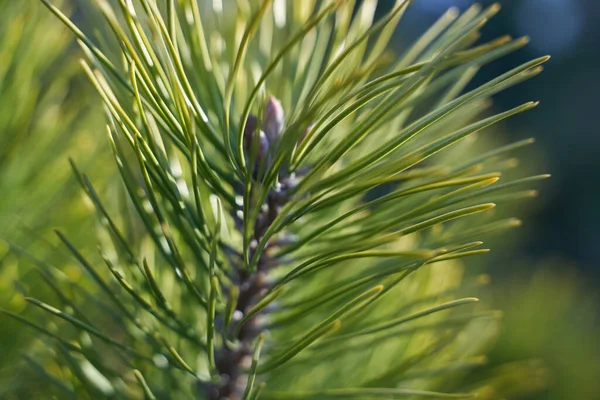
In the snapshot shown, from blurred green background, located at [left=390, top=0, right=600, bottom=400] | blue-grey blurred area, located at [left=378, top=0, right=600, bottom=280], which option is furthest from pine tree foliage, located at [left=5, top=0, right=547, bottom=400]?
blue-grey blurred area, located at [left=378, top=0, right=600, bottom=280]

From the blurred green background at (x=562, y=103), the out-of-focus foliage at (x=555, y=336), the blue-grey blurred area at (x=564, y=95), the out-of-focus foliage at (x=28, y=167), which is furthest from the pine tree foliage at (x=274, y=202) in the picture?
the blue-grey blurred area at (x=564, y=95)

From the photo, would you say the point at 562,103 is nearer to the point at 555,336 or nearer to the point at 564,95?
the point at 564,95

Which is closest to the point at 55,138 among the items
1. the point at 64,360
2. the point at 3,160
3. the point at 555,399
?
the point at 3,160

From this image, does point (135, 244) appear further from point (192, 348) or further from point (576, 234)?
point (576, 234)

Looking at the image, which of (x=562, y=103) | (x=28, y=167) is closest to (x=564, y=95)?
(x=562, y=103)

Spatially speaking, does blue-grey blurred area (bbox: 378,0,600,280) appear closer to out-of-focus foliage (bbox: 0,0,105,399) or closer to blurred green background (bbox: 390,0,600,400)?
blurred green background (bbox: 390,0,600,400)
